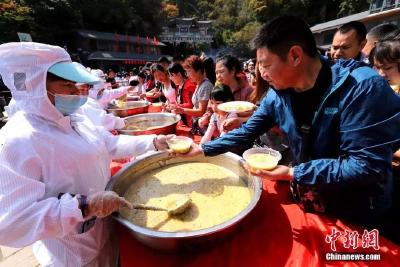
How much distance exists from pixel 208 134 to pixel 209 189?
116cm

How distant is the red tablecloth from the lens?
49.3 inches

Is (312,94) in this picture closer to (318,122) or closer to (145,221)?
(318,122)

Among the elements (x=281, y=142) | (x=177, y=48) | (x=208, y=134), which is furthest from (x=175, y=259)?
(x=177, y=48)

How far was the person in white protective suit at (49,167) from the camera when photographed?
47.1 inches

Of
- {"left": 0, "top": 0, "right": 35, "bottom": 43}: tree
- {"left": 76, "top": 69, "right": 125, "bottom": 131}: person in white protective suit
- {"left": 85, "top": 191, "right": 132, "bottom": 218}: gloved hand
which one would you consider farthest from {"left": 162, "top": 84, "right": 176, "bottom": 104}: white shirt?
{"left": 0, "top": 0, "right": 35, "bottom": 43}: tree

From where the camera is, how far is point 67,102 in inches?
58.3

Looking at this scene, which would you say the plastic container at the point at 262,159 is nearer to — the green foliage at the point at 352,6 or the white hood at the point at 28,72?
the white hood at the point at 28,72

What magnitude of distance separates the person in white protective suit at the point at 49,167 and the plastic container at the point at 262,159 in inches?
29.1

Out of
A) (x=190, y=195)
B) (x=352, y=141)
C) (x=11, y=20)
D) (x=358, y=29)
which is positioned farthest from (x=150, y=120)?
(x=11, y=20)

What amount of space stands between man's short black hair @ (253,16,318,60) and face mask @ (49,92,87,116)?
3.69 feet

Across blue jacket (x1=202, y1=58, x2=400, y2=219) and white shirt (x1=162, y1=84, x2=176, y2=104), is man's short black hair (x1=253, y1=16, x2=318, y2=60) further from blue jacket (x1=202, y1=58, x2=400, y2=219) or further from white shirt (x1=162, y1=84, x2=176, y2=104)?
white shirt (x1=162, y1=84, x2=176, y2=104)

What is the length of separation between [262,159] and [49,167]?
118 cm

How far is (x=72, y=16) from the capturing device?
2630 cm

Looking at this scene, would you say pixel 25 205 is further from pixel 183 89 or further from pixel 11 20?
pixel 11 20
